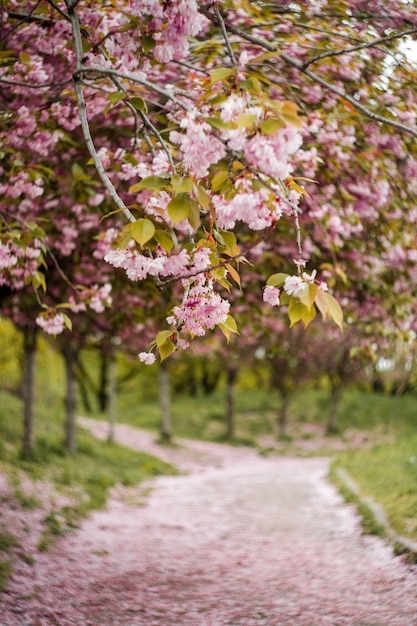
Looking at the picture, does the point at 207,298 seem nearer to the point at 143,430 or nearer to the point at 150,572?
the point at 150,572

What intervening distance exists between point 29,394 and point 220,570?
745 cm

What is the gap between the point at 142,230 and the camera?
2.59 m

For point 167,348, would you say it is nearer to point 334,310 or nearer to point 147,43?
point 334,310

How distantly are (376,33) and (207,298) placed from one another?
10.8 ft

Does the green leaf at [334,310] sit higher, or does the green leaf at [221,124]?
the green leaf at [221,124]

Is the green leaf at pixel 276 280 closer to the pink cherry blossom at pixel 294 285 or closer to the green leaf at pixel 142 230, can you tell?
the pink cherry blossom at pixel 294 285

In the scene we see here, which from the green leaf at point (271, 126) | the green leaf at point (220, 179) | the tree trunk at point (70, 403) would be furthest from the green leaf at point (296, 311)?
the tree trunk at point (70, 403)

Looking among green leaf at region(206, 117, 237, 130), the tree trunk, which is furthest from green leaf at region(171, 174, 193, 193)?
the tree trunk

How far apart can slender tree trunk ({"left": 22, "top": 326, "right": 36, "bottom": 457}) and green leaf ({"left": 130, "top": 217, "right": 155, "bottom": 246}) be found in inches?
401

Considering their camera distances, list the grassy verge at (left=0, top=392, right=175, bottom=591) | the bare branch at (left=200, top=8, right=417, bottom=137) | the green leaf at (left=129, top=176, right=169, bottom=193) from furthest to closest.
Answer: the grassy verge at (left=0, top=392, right=175, bottom=591) → the bare branch at (left=200, top=8, right=417, bottom=137) → the green leaf at (left=129, top=176, right=169, bottom=193)

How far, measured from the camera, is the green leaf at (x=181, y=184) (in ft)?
8.07

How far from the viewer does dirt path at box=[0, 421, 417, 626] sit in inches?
197

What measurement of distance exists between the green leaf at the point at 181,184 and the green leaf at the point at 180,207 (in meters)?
0.06

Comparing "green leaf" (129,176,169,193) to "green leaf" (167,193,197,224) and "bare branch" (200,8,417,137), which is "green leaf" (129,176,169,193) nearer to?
"green leaf" (167,193,197,224)
